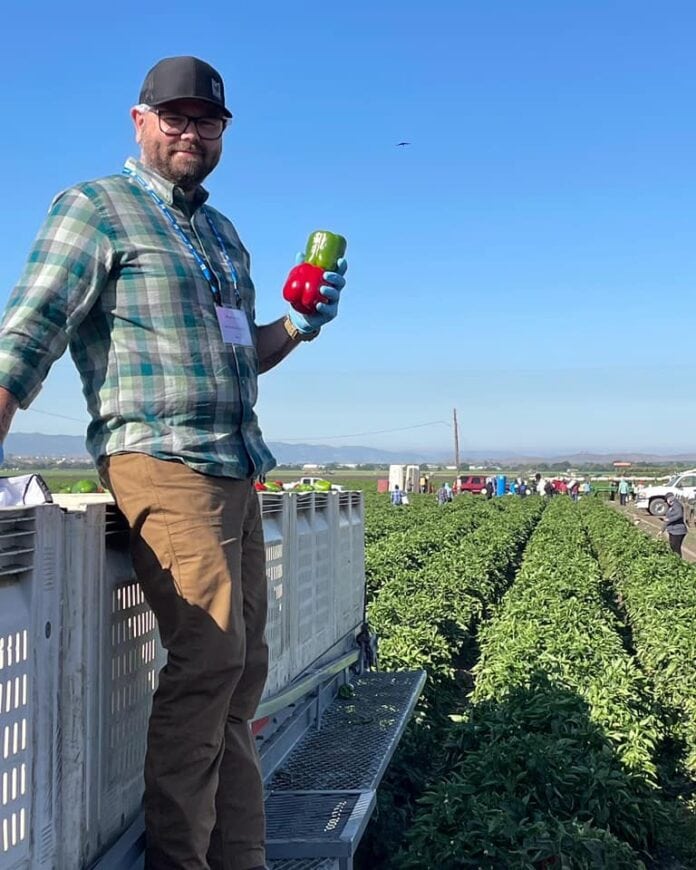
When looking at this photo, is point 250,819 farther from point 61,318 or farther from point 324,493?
point 324,493

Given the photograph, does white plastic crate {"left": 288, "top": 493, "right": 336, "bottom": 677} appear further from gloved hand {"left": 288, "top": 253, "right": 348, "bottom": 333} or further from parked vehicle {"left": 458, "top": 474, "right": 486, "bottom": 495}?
parked vehicle {"left": 458, "top": 474, "right": 486, "bottom": 495}

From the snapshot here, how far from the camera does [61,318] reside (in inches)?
96.1

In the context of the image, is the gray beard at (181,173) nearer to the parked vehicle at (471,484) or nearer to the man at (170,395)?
the man at (170,395)

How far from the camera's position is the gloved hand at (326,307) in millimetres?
3191

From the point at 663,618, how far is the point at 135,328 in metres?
9.17

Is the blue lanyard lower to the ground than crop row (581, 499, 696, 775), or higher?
higher

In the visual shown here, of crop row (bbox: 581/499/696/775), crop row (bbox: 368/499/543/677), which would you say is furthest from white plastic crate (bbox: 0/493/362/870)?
crop row (bbox: 368/499/543/677)

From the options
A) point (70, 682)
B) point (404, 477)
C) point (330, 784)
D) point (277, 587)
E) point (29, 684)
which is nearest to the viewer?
point (29, 684)

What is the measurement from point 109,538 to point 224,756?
0.70 m

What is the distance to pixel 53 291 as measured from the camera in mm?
2422

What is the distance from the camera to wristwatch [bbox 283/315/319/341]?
327 cm

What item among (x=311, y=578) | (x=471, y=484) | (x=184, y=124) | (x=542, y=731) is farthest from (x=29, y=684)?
(x=471, y=484)

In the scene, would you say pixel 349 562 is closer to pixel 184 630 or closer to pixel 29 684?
pixel 184 630

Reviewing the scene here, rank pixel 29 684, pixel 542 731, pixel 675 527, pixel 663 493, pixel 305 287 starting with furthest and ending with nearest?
pixel 663 493, pixel 675 527, pixel 542 731, pixel 305 287, pixel 29 684
